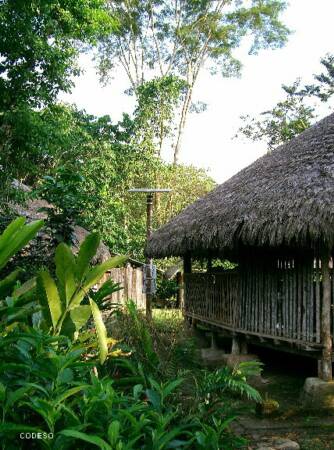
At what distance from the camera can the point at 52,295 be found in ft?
10.2

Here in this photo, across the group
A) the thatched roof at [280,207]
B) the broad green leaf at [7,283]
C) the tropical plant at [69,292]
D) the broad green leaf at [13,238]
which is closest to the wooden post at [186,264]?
the thatched roof at [280,207]

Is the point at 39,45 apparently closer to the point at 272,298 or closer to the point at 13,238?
the point at 272,298

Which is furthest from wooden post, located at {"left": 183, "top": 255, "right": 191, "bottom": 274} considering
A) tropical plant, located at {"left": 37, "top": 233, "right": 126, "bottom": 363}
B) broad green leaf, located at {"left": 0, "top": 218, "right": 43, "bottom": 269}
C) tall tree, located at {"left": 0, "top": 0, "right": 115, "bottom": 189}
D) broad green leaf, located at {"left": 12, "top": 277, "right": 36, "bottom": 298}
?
broad green leaf, located at {"left": 0, "top": 218, "right": 43, "bottom": 269}

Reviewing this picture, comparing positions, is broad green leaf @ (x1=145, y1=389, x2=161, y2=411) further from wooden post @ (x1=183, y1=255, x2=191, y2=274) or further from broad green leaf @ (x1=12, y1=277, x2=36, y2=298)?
wooden post @ (x1=183, y1=255, x2=191, y2=274)

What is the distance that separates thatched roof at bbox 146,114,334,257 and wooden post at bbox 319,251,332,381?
1.37 ft

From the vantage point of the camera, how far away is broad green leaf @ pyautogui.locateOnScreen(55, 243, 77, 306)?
306cm

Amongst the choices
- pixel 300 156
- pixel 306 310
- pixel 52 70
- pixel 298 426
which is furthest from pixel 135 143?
pixel 298 426

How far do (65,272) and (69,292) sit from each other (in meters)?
0.14

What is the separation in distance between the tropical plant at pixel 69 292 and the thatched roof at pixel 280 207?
2924mm

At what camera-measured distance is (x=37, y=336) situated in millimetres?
2564

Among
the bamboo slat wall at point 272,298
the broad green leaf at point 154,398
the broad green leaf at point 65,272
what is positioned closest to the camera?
the broad green leaf at point 154,398

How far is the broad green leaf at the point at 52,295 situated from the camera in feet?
10.1

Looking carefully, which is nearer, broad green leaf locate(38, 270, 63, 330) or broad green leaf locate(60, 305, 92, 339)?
broad green leaf locate(38, 270, 63, 330)

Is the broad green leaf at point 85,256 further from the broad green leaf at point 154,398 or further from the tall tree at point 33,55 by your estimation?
the tall tree at point 33,55
